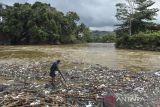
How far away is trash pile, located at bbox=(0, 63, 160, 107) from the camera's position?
38.9 ft

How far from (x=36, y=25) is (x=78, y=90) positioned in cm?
5903

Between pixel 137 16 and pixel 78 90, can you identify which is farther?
pixel 137 16

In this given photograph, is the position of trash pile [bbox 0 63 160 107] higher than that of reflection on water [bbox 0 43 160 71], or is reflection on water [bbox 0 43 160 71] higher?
trash pile [bbox 0 63 160 107]

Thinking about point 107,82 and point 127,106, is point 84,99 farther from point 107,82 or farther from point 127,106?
point 107,82

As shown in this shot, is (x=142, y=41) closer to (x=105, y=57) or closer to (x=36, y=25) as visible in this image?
(x=105, y=57)

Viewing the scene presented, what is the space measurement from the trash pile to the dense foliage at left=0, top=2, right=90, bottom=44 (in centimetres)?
5068

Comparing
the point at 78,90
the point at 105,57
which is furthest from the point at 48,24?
the point at 78,90

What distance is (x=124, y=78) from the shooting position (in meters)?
18.8

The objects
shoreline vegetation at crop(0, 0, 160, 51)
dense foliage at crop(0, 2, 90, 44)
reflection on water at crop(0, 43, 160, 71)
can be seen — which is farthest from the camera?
dense foliage at crop(0, 2, 90, 44)

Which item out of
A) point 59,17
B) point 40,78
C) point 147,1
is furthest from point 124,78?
point 59,17

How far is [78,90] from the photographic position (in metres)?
14.7

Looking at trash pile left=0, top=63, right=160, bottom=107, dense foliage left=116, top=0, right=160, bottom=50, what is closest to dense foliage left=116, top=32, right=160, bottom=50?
dense foliage left=116, top=0, right=160, bottom=50

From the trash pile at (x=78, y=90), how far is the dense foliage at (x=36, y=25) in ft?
166

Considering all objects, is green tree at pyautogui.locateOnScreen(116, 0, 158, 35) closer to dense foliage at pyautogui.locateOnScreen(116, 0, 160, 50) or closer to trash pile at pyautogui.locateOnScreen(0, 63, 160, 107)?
dense foliage at pyautogui.locateOnScreen(116, 0, 160, 50)
